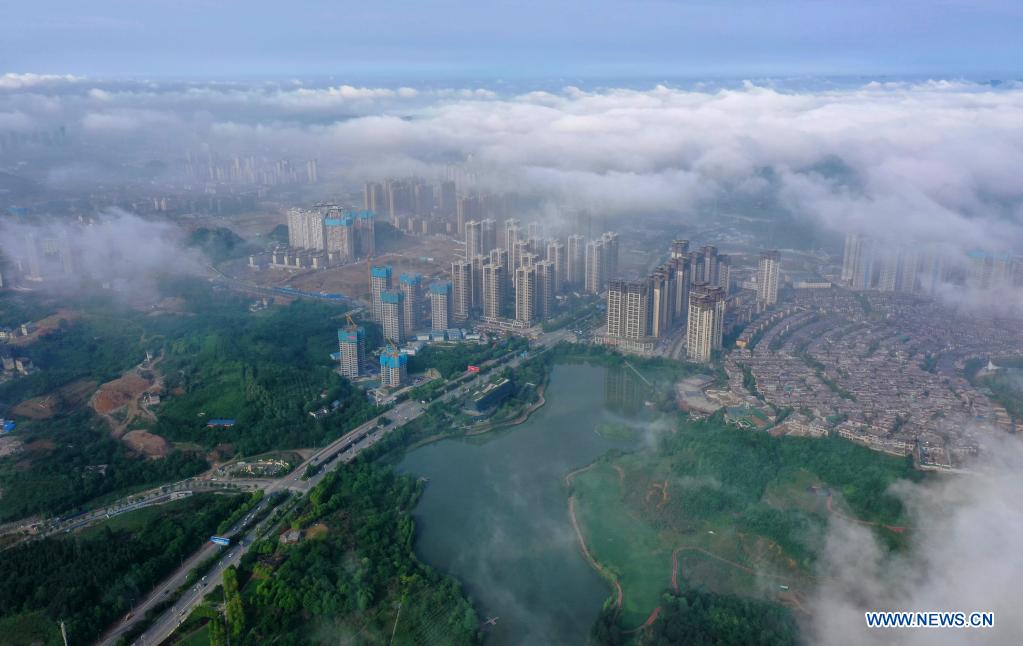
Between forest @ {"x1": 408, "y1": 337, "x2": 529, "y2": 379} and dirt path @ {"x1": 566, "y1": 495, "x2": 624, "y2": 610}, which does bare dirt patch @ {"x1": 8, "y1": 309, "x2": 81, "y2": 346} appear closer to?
forest @ {"x1": 408, "y1": 337, "x2": 529, "y2": 379}

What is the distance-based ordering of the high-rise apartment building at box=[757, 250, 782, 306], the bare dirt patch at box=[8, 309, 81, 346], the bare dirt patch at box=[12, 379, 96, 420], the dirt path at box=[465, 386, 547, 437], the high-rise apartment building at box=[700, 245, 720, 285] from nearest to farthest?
the bare dirt patch at box=[12, 379, 96, 420] → the dirt path at box=[465, 386, 547, 437] → the bare dirt patch at box=[8, 309, 81, 346] → the high-rise apartment building at box=[757, 250, 782, 306] → the high-rise apartment building at box=[700, 245, 720, 285]

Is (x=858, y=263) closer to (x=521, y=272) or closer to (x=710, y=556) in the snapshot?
(x=521, y=272)

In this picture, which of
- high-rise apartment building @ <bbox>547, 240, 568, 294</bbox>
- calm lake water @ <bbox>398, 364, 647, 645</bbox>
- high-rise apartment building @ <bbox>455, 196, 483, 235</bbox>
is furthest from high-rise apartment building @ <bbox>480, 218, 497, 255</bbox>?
calm lake water @ <bbox>398, 364, 647, 645</bbox>

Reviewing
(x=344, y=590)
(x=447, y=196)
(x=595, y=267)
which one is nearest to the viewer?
(x=344, y=590)

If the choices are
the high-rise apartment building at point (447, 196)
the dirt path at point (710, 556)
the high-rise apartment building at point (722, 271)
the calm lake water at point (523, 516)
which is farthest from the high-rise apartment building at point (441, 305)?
the high-rise apartment building at point (447, 196)

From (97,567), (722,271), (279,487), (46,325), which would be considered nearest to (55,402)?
(46,325)

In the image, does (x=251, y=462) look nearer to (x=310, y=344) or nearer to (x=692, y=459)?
(x=310, y=344)
